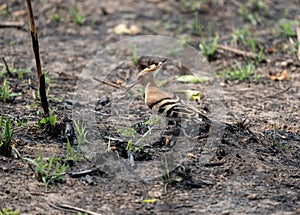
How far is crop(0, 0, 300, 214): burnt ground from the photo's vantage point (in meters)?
3.44

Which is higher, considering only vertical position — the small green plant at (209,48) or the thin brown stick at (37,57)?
the thin brown stick at (37,57)

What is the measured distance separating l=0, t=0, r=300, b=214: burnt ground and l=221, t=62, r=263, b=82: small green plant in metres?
0.04

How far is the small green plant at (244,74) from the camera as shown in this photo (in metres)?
5.77

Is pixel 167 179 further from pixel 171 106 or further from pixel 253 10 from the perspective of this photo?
pixel 253 10

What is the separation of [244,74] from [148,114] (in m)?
1.61

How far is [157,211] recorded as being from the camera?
10.9 ft

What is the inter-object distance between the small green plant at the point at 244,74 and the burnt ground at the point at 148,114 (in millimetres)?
37

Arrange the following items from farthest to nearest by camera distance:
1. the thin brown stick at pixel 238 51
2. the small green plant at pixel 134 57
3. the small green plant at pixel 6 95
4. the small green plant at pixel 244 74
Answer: the thin brown stick at pixel 238 51 < the small green plant at pixel 134 57 < the small green plant at pixel 244 74 < the small green plant at pixel 6 95

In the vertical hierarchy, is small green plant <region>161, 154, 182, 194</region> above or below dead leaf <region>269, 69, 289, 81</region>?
below

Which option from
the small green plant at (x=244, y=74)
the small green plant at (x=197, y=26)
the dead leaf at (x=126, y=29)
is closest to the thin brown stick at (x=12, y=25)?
the dead leaf at (x=126, y=29)

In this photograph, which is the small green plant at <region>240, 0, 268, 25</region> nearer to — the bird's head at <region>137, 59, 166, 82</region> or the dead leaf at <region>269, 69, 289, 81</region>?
the dead leaf at <region>269, 69, 289, 81</region>

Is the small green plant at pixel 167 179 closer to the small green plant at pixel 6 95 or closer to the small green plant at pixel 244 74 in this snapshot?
the small green plant at pixel 6 95

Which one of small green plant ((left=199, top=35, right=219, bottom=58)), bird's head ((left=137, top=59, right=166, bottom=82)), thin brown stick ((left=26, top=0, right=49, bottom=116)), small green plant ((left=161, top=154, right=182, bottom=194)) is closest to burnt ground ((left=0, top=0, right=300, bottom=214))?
small green plant ((left=161, top=154, right=182, bottom=194))

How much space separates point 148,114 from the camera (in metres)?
4.64
